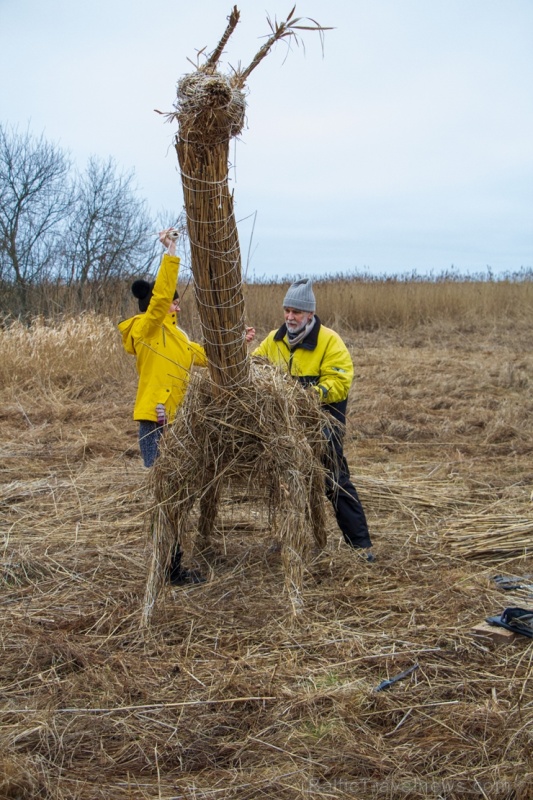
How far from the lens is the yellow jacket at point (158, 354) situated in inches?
178

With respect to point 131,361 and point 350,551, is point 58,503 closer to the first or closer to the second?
point 350,551

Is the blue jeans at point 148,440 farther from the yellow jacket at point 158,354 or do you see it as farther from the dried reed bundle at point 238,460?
the dried reed bundle at point 238,460

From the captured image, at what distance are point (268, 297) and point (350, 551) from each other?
13.0 meters

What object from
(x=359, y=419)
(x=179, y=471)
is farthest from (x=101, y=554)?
(x=359, y=419)

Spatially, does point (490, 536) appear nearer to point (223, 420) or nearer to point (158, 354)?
point (223, 420)

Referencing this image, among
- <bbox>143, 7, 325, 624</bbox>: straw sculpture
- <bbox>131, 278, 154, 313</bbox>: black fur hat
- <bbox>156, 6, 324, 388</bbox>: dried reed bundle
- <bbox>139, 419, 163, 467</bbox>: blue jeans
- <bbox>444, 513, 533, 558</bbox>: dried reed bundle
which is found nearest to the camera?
<bbox>156, 6, 324, 388</bbox>: dried reed bundle

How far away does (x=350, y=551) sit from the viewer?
15.5 ft

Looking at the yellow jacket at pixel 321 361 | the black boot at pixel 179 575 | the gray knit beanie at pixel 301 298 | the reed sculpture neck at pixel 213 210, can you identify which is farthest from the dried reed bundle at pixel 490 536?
the reed sculpture neck at pixel 213 210

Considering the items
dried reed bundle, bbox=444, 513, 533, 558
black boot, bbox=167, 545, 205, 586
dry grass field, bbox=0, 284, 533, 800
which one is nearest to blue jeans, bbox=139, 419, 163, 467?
dry grass field, bbox=0, 284, 533, 800

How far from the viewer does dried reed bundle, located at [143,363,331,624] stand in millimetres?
3918

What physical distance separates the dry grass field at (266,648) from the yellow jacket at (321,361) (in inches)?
33.4

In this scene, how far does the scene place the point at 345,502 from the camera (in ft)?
15.5

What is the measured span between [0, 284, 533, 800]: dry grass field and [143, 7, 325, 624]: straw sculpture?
0.32 m

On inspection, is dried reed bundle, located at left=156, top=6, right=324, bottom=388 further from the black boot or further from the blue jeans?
the black boot
